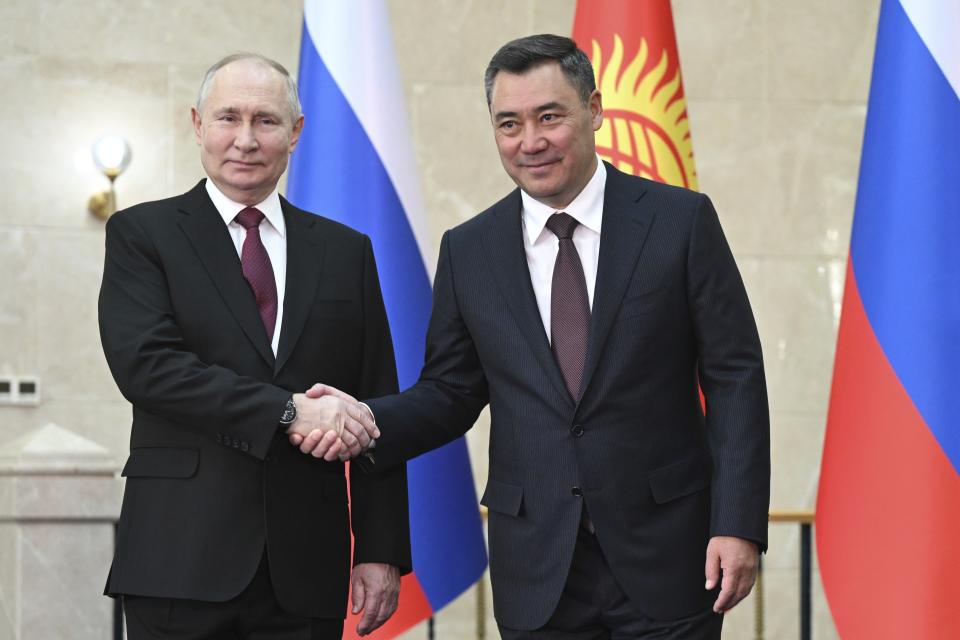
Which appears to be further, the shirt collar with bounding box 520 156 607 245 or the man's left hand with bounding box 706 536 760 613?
the shirt collar with bounding box 520 156 607 245

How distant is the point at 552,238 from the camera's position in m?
3.01

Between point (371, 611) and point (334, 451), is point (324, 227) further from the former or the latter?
point (371, 611)

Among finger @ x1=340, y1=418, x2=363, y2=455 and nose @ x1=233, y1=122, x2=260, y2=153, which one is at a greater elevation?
nose @ x1=233, y1=122, x2=260, y2=153

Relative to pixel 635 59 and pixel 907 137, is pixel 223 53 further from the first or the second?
pixel 907 137

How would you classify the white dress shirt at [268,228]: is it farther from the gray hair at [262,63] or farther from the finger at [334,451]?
the finger at [334,451]

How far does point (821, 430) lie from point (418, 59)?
3003 millimetres

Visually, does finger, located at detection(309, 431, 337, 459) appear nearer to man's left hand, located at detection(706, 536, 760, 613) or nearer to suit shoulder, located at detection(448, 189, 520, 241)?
suit shoulder, located at detection(448, 189, 520, 241)

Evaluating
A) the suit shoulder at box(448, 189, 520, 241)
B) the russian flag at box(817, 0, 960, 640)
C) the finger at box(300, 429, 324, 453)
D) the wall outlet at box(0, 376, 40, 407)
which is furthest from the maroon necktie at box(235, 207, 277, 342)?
the wall outlet at box(0, 376, 40, 407)

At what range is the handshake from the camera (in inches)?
111

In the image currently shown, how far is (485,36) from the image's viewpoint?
24.1 feet

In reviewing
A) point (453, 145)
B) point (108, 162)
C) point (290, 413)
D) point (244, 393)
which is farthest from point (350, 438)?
point (453, 145)

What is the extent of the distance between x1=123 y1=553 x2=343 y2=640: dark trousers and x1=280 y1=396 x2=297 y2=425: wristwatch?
297mm

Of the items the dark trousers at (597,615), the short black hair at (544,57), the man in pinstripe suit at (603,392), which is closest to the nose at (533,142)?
the man in pinstripe suit at (603,392)

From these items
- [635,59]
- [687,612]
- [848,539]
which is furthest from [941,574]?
[635,59]
